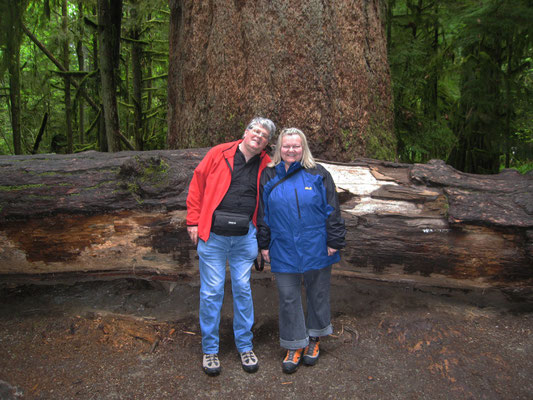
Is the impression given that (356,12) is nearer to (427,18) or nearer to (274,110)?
(274,110)

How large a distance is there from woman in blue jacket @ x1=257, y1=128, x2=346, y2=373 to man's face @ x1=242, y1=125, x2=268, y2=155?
6.6 inches

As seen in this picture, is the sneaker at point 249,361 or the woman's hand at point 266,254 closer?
the sneaker at point 249,361

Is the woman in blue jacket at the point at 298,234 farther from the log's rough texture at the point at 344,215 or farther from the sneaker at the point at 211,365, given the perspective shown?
the log's rough texture at the point at 344,215

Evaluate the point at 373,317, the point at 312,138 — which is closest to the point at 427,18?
the point at 312,138

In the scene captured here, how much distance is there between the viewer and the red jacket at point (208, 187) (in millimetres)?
3254

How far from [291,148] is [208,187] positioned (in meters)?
0.81

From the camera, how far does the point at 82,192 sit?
3973 mm

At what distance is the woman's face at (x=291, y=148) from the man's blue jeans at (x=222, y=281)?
71 cm

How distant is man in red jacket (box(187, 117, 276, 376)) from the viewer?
10.7 ft

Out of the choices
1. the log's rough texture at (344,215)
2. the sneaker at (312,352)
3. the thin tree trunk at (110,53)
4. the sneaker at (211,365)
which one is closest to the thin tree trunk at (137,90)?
the thin tree trunk at (110,53)

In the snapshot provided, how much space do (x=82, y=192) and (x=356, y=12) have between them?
160 inches

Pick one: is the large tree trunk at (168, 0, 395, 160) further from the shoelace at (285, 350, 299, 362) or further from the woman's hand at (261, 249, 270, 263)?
the shoelace at (285, 350, 299, 362)

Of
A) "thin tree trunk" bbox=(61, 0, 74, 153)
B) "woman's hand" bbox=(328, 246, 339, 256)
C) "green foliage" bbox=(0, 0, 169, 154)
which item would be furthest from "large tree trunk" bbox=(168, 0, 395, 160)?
"thin tree trunk" bbox=(61, 0, 74, 153)

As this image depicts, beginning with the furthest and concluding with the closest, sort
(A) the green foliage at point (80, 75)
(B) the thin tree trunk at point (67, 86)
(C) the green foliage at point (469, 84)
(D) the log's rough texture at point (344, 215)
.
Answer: (B) the thin tree trunk at point (67, 86) → (A) the green foliage at point (80, 75) → (C) the green foliage at point (469, 84) → (D) the log's rough texture at point (344, 215)
